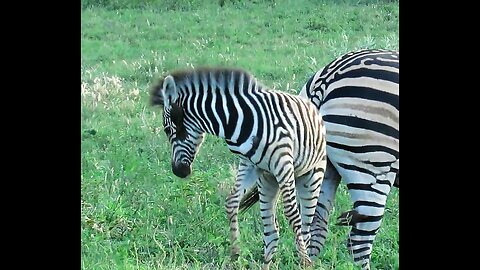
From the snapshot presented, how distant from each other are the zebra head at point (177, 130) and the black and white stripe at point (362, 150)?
1.40 ft

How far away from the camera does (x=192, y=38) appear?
285 centimetres

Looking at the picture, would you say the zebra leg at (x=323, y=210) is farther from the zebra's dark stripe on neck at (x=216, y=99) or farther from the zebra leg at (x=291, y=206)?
the zebra's dark stripe on neck at (x=216, y=99)

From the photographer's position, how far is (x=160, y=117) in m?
2.72

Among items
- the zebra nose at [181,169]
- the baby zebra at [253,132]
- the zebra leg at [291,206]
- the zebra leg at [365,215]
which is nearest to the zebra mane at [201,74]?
the baby zebra at [253,132]

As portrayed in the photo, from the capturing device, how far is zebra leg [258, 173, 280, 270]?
2652mm

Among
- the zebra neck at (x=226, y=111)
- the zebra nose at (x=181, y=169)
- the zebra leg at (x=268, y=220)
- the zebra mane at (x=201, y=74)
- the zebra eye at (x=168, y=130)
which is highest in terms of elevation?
the zebra mane at (x=201, y=74)

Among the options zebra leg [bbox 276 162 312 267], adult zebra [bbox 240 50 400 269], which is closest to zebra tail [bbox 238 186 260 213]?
adult zebra [bbox 240 50 400 269]

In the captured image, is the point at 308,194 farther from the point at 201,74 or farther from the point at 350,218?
the point at 201,74

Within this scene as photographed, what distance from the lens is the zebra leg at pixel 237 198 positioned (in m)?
2.67

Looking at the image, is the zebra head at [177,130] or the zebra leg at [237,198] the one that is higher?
the zebra head at [177,130]
